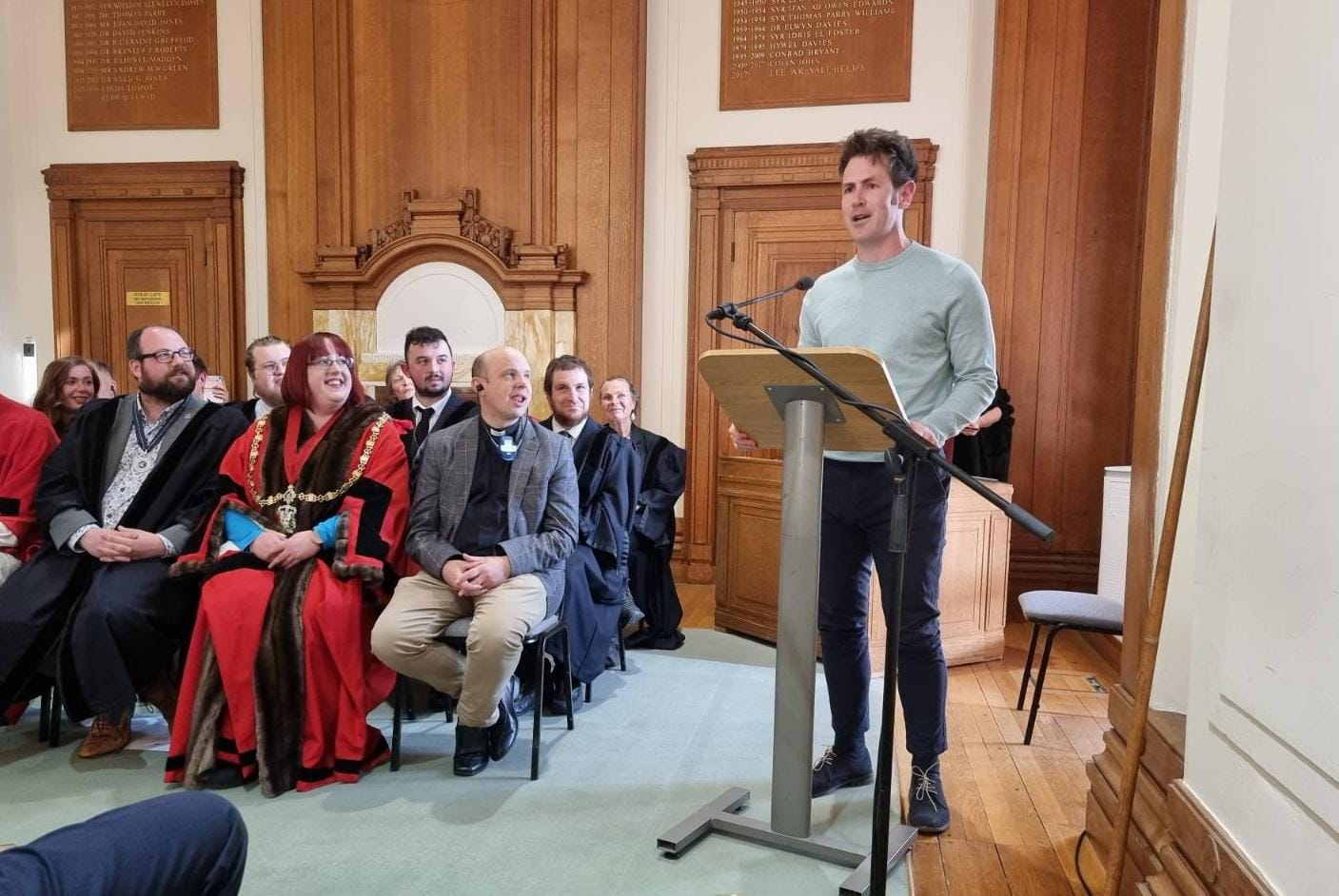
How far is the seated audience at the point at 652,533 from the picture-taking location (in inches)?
171

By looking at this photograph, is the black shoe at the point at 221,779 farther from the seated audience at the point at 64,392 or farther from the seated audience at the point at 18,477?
the seated audience at the point at 64,392

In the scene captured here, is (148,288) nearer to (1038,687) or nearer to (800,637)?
(800,637)

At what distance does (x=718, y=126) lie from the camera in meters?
5.92

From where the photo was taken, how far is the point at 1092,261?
5109 mm

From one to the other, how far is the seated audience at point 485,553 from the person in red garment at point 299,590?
0.45 ft

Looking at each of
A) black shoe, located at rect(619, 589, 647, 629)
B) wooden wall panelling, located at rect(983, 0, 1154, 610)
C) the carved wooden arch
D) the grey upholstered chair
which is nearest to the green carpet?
black shoe, located at rect(619, 589, 647, 629)

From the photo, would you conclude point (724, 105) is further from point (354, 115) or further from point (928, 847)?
point (928, 847)

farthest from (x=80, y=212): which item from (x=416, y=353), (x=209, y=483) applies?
(x=209, y=483)

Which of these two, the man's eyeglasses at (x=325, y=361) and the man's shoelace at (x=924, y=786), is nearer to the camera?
the man's shoelace at (x=924, y=786)

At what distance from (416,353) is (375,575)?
1.44 metres

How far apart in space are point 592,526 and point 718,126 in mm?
3344

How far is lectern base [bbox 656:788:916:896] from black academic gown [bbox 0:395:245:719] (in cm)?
177

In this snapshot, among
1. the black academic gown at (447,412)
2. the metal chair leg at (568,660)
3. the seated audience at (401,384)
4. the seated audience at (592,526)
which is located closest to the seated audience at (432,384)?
the black academic gown at (447,412)

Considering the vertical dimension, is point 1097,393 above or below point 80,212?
below
